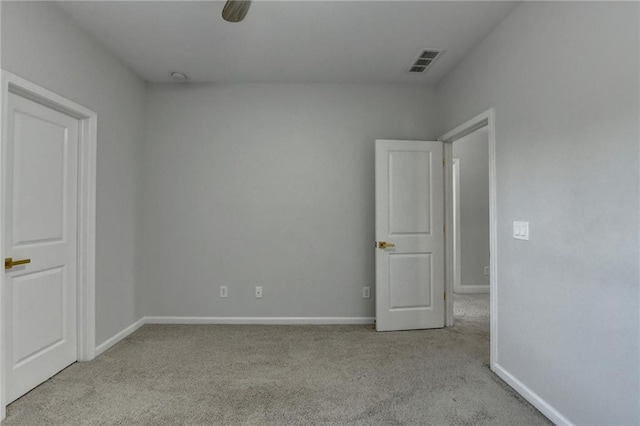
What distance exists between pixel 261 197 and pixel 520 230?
2.45 m

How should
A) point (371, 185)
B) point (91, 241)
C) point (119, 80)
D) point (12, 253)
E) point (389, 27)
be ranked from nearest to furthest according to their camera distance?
point (12, 253) → point (389, 27) → point (91, 241) → point (119, 80) → point (371, 185)

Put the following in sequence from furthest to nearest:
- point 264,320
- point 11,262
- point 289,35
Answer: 1. point 264,320
2. point 289,35
3. point 11,262

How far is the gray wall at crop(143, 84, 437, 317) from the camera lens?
3.57 metres

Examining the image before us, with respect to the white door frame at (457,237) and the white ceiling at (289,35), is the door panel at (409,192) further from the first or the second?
the white door frame at (457,237)

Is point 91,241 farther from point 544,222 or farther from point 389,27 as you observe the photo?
point 544,222

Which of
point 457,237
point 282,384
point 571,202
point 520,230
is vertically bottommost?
point 282,384

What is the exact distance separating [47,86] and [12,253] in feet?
3.71

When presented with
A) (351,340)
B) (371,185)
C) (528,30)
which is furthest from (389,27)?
(351,340)

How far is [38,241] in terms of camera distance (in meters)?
2.27

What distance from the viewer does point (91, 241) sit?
8.77ft

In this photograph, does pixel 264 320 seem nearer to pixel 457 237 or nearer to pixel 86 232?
pixel 86 232

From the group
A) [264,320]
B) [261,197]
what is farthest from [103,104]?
[264,320]

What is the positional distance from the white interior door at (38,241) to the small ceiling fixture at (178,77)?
43.6 inches

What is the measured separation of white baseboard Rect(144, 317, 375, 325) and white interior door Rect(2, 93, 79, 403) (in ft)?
3.25
